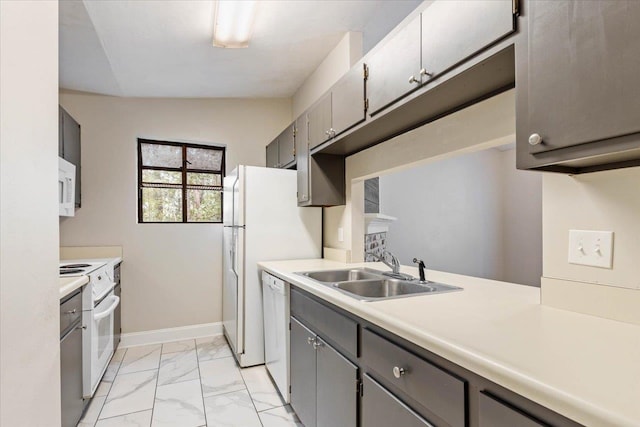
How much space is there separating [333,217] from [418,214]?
4.89ft

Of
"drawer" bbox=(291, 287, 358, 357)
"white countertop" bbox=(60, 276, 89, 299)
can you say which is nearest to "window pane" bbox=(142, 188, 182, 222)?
"white countertop" bbox=(60, 276, 89, 299)

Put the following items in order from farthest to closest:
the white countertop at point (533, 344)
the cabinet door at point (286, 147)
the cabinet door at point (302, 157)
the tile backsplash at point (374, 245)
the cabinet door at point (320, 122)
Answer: the cabinet door at point (286, 147) → the tile backsplash at point (374, 245) → the cabinet door at point (302, 157) → the cabinet door at point (320, 122) → the white countertop at point (533, 344)

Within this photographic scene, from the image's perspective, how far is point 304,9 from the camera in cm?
219

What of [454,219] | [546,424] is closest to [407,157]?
[546,424]

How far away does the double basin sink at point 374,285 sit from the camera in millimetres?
1658

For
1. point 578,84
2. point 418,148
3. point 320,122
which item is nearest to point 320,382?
point 418,148

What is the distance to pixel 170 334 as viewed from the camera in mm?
3480

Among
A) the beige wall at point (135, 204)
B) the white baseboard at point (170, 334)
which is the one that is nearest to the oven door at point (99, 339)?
the white baseboard at point (170, 334)

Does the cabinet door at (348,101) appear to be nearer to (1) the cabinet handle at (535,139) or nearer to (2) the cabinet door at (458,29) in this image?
(2) the cabinet door at (458,29)

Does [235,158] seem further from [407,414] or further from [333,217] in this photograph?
[407,414]

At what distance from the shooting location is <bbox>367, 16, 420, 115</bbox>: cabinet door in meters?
1.42

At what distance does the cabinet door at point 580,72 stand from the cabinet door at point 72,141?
322cm

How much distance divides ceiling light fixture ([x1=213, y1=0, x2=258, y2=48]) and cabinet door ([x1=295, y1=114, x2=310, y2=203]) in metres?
0.73

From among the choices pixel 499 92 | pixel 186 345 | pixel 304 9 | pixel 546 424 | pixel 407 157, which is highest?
pixel 304 9
